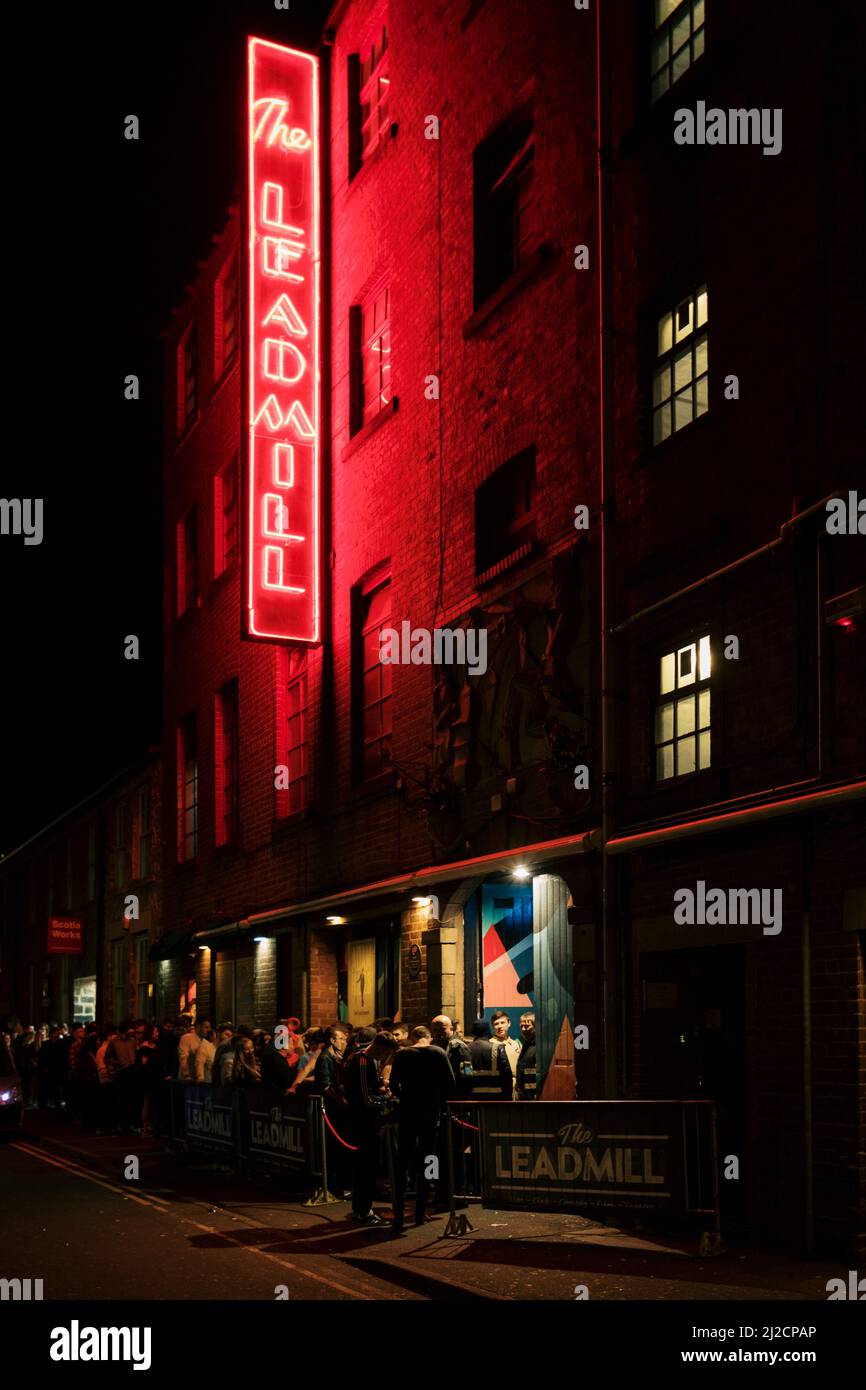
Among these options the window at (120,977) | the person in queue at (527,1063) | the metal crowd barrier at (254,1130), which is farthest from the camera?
the window at (120,977)

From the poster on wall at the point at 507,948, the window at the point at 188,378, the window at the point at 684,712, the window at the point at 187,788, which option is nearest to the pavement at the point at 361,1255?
the poster on wall at the point at 507,948

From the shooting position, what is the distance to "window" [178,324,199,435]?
29328mm

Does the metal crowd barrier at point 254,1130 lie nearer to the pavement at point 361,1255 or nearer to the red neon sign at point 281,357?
the pavement at point 361,1255

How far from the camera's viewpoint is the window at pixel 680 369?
13625mm

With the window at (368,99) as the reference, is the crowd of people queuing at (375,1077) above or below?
below

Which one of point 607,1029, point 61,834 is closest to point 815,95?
point 607,1029

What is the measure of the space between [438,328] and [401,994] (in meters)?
8.03

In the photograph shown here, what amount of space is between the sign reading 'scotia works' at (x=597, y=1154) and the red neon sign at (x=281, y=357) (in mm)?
9837

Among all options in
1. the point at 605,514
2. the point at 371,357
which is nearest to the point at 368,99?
the point at 371,357

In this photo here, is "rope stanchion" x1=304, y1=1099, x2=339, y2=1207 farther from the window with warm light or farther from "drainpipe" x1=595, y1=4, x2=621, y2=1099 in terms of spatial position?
the window with warm light

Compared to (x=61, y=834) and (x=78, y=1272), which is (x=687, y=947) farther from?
(x=61, y=834)

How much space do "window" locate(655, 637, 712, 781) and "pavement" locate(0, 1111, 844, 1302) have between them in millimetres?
3893

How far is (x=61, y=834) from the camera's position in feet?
146

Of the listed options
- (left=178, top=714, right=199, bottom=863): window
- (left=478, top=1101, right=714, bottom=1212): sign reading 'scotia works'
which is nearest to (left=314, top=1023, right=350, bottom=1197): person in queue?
(left=478, top=1101, right=714, bottom=1212): sign reading 'scotia works'
